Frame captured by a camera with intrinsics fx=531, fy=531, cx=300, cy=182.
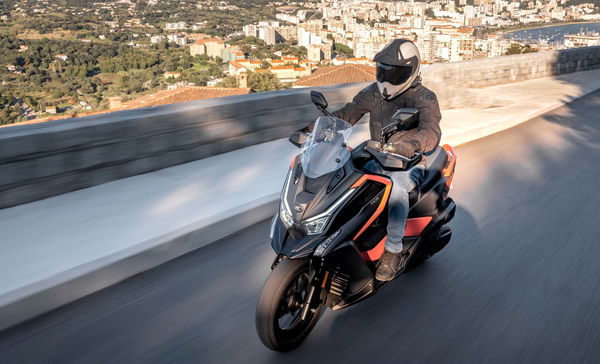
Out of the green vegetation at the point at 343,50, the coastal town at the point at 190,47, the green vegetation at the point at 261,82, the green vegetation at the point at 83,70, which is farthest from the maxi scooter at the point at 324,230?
the green vegetation at the point at 343,50

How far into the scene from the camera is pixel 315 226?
8.85 feet

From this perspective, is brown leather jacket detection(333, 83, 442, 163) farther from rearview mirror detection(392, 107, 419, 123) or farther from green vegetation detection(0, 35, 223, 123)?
green vegetation detection(0, 35, 223, 123)

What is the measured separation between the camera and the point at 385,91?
3381 millimetres

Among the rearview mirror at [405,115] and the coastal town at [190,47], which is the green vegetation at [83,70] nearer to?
the coastal town at [190,47]

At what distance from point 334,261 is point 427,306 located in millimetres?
928

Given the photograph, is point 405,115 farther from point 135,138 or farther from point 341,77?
point 341,77

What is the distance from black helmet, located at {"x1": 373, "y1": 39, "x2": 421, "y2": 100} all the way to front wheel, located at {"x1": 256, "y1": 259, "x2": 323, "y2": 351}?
1292 mm

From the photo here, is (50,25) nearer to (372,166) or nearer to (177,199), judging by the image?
(177,199)

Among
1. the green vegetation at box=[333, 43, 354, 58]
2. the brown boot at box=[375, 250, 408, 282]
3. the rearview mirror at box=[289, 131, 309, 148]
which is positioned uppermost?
the rearview mirror at box=[289, 131, 309, 148]

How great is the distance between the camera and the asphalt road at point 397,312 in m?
2.96

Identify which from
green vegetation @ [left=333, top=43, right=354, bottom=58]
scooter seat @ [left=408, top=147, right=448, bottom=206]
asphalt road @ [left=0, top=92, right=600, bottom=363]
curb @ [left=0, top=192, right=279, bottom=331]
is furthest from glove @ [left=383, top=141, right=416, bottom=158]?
green vegetation @ [left=333, top=43, right=354, bottom=58]

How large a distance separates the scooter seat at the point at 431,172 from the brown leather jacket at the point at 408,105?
0.16 metres

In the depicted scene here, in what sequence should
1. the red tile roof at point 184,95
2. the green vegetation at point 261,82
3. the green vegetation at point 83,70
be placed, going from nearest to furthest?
the red tile roof at point 184,95 → the green vegetation at point 83,70 → the green vegetation at point 261,82

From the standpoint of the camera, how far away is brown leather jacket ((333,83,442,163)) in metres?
3.19
